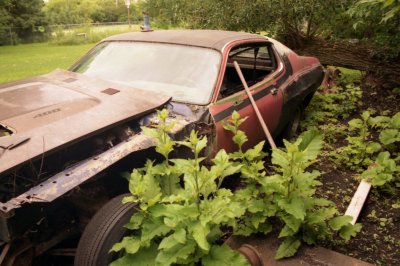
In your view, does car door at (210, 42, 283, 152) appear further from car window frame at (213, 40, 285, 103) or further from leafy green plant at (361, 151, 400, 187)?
leafy green plant at (361, 151, 400, 187)

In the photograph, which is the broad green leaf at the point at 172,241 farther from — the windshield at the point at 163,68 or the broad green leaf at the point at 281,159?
the windshield at the point at 163,68

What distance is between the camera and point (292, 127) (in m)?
5.31

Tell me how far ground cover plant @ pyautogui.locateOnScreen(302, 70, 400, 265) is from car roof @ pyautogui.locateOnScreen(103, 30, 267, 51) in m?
1.77

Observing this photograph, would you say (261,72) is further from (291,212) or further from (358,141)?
(291,212)

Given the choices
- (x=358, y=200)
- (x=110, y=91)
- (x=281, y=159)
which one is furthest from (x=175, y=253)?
(x=358, y=200)

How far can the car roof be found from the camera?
3959 millimetres

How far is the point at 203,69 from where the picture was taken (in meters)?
3.73

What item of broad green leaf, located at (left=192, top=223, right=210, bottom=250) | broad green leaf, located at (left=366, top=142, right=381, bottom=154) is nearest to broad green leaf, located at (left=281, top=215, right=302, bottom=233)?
broad green leaf, located at (left=192, top=223, right=210, bottom=250)

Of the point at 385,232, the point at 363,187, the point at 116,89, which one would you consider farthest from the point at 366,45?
the point at 116,89

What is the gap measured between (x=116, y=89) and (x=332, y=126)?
3.46 meters

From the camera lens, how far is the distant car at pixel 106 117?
237 centimetres

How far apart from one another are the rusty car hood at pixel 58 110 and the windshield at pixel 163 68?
0.22 metres

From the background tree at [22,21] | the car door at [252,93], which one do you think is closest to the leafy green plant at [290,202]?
the car door at [252,93]

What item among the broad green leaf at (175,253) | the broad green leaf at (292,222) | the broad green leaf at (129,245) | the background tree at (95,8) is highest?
the broad green leaf at (175,253)
